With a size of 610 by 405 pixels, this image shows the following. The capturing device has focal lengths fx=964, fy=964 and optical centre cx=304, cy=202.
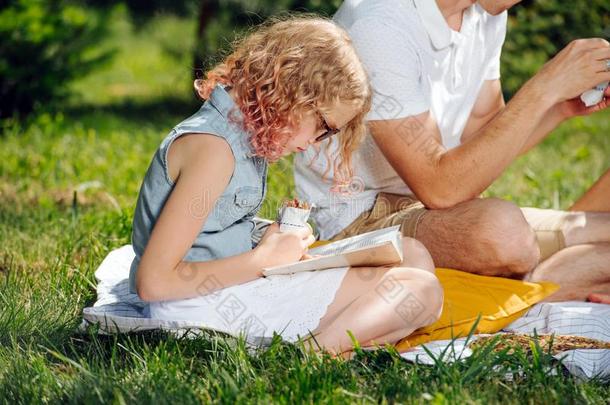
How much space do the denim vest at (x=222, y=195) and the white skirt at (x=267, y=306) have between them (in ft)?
0.41

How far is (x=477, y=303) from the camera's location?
2814mm

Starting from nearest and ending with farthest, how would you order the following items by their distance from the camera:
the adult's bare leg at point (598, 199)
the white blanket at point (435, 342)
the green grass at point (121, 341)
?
the green grass at point (121, 341), the white blanket at point (435, 342), the adult's bare leg at point (598, 199)

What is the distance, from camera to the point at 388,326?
8.27 feet

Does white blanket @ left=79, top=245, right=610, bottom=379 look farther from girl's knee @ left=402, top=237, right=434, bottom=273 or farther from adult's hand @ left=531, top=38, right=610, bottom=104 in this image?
adult's hand @ left=531, top=38, right=610, bottom=104

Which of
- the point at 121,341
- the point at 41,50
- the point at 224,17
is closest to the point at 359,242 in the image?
the point at 121,341

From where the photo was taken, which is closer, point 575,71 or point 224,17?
point 575,71

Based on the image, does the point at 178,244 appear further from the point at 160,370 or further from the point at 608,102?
the point at 608,102

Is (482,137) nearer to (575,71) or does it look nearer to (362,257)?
(575,71)

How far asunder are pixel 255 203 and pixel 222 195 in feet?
0.44

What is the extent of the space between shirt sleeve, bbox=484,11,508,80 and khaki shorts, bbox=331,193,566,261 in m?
0.51

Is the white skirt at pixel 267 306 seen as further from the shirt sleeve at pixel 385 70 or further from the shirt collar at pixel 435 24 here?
the shirt collar at pixel 435 24

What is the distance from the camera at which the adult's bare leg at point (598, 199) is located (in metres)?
3.37

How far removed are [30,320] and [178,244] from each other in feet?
1.82

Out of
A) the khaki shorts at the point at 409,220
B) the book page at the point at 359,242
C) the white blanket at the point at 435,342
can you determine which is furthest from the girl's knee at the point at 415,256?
the khaki shorts at the point at 409,220
